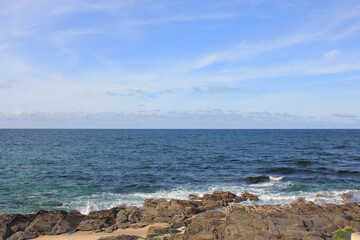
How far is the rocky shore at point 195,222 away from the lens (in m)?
15.0

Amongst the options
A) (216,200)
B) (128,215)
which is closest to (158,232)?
(128,215)

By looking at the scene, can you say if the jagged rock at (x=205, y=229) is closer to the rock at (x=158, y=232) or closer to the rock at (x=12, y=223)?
the rock at (x=158, y=232)

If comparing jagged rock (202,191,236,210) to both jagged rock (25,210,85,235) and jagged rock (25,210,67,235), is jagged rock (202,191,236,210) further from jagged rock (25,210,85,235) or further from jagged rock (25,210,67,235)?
jagged rock (25,210,67,235)

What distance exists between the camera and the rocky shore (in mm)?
15000

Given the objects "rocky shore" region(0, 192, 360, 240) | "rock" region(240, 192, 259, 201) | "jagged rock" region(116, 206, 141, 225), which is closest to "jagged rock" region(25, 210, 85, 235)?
"rocky shore" region(0, 192, 360, 240)

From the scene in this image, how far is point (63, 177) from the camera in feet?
122

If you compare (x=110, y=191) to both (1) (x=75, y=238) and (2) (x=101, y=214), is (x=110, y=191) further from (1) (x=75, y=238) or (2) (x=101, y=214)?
(1) (x=75, y=238)

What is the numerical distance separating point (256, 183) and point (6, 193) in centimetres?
2928

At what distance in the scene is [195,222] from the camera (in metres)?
17.5

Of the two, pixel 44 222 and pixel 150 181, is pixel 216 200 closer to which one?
pixel 150 181

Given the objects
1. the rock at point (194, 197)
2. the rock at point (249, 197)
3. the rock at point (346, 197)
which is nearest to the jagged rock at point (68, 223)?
the rock at point (194, 197)

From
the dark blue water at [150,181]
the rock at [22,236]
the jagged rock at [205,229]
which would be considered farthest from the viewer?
the dark blue water at [150,181]

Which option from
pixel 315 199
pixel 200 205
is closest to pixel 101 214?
pixel 200 205

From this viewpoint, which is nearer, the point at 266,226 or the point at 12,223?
the point at 266,226
